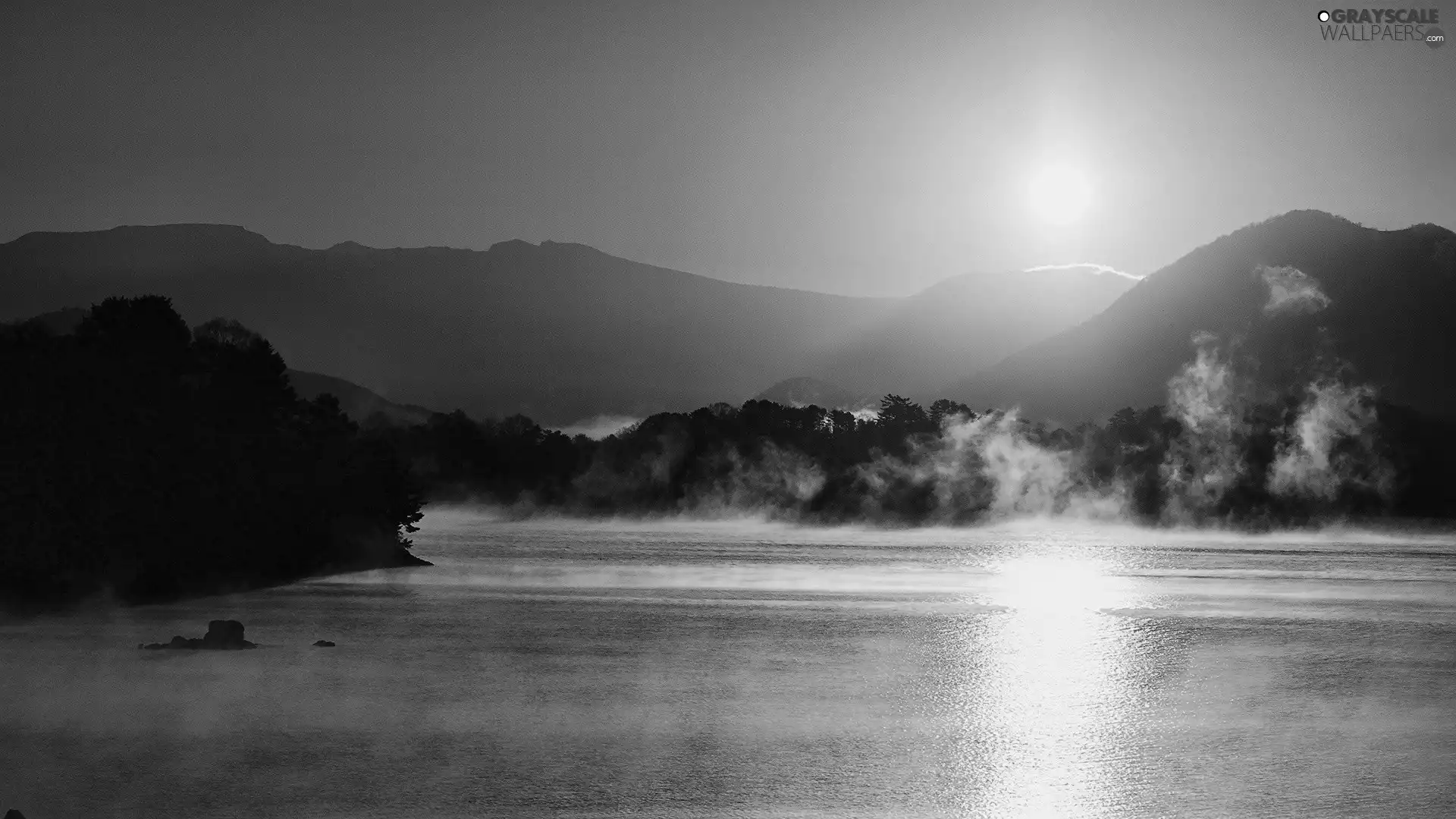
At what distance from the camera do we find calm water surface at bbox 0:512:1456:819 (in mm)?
30875

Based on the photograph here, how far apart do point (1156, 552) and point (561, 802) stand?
143 meters

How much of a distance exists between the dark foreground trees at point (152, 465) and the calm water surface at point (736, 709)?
5.36 m

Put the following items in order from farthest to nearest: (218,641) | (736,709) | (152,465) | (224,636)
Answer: (152,465), (224,636), (218,641), (736,709)

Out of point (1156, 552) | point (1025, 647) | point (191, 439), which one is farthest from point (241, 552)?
point (1156, 552)

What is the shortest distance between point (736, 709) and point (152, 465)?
179 ft

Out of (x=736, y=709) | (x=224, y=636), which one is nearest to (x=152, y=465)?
(x=224, y=636)

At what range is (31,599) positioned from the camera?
75.9 metres

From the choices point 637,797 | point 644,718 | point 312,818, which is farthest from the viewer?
point 644,718

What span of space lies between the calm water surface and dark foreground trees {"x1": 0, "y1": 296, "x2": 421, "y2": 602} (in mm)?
5363

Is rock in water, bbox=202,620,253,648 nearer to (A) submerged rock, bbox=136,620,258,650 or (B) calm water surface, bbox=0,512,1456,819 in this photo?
(A) submerged rock, bbox=136,620,258,650

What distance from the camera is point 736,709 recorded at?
42.8 metres

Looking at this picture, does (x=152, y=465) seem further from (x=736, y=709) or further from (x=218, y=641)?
(x=736, y=709)

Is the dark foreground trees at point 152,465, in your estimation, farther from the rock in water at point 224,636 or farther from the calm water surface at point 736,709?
the rock in water at point 224,636

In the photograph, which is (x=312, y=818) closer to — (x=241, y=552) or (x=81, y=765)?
(x=81, y=765)
